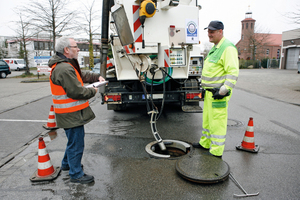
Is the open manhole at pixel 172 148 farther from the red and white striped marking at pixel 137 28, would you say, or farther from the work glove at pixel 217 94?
the red and white striped marking at pixel 137 28

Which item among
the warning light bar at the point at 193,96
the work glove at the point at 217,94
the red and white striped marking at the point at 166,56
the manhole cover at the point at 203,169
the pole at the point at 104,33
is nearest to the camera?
the manhole cover at the point at 203,169

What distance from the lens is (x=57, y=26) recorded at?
1576 cm

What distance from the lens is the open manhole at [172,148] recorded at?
383cm

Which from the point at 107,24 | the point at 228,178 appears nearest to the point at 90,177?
the point at 228,178

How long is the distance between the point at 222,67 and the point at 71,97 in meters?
2.19

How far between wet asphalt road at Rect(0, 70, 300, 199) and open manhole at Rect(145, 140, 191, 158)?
0.17m

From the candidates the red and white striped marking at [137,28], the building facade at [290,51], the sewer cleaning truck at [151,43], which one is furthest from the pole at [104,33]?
the building facade at [290,51]

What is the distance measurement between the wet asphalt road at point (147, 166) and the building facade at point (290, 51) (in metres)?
31.9

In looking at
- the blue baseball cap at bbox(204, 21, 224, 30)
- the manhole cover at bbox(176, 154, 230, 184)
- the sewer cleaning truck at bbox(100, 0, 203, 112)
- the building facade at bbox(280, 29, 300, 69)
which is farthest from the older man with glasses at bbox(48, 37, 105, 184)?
the building facade at bbox(280, 29, 300, 69)

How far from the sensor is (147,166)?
3.23 meters

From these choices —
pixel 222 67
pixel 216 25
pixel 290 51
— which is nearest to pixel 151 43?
pixel 216 25

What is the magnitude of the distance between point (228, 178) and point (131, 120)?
11.2 ft

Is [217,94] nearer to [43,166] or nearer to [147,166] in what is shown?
[147,166]

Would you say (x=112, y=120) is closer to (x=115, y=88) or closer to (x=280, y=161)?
(x=115, y=88)
